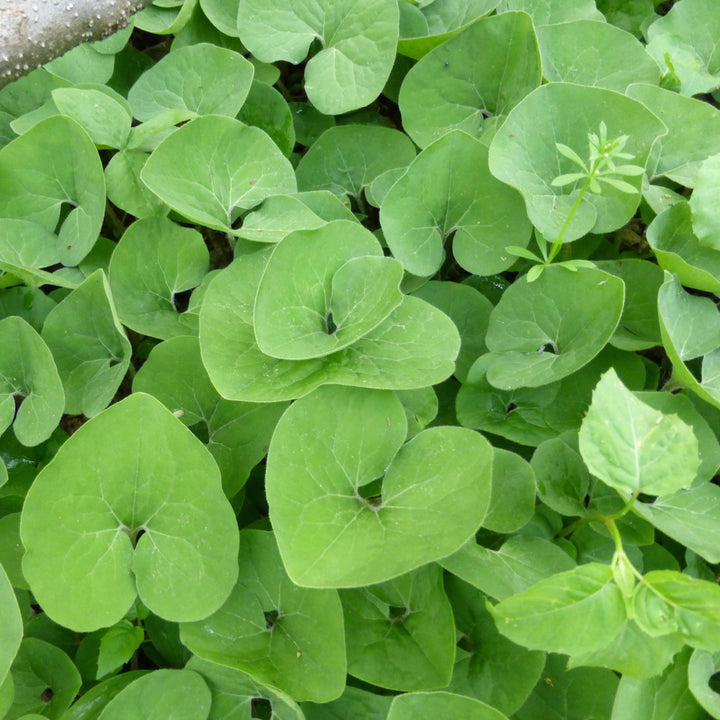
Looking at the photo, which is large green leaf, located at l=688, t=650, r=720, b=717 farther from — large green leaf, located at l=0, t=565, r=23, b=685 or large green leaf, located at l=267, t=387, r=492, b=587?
large green leaf, located at l=0, t=565, r=23, b=685

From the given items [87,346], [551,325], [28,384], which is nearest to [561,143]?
[551,325]

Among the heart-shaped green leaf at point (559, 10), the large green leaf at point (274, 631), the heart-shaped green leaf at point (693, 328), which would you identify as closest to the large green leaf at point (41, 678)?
the large green leaf at point (274, 631)

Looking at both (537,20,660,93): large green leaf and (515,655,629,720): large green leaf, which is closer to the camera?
(515,655,629,720): large green leaf

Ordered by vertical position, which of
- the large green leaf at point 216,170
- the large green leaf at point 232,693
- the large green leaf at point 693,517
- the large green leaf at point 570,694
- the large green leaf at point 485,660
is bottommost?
the large green leaf at point 570,694

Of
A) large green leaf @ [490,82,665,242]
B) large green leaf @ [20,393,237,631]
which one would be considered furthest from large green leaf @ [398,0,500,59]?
large green leaf @ [20,393,237,631]

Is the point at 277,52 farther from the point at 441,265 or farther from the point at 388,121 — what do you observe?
the point at 441,265

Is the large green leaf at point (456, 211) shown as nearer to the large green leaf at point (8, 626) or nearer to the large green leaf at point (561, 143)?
the large green leaf at point (561, 143)
